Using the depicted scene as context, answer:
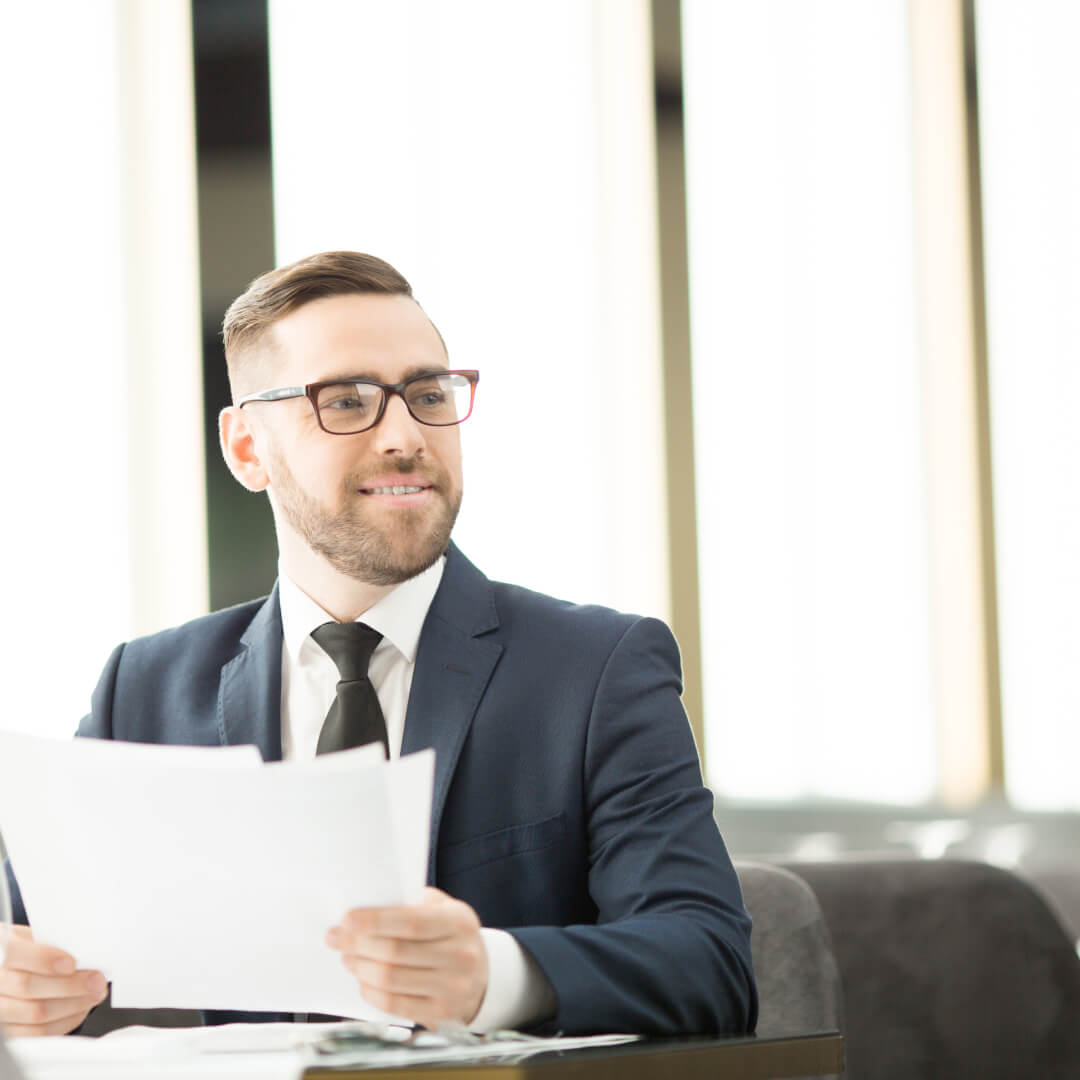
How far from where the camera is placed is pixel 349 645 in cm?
153

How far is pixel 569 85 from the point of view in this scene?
4.07m

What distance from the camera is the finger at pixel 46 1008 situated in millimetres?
1103

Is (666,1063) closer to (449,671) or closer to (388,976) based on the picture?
(388,976)

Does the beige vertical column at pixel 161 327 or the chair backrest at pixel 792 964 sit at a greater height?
the beige vertical column at pixel 161 327

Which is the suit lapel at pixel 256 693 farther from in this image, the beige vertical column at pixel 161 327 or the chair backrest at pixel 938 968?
the beige vertical column at pixel 161 327

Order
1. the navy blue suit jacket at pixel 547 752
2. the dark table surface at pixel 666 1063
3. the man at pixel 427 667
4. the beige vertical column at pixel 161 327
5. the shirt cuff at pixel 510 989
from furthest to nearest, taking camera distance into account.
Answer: the beige vertical column at pixel 161 327
the man at pixel 427 667
the navy blue suit jacket at pixel 547 752
the shirt cuff at pixel 510 989
the dark table surface at pixel 666 1063

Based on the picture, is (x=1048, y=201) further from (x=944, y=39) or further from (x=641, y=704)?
(x=641, y=704)

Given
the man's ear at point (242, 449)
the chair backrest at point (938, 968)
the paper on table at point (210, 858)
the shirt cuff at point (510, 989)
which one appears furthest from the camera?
the chair backrest at point (938, 968)

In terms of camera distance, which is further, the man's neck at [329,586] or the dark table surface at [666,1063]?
the man's neck at [329,586]

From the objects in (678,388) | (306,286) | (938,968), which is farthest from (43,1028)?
(678,388)

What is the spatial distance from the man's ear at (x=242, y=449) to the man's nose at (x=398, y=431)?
25 cm

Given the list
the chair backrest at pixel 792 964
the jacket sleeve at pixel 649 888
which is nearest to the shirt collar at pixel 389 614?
the jacket sleeve at pixel 649 888

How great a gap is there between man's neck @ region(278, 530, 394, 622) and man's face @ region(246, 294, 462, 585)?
21 mm

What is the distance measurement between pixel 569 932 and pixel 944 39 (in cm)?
368
